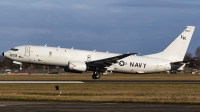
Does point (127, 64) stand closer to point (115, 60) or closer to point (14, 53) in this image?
point (115, 60)

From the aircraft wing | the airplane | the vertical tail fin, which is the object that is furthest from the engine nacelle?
the vertical tail fin

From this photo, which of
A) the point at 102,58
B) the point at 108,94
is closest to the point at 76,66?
the point at 102,58

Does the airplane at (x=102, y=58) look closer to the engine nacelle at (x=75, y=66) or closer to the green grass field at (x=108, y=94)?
the engine nacelle at (x=75, y=66)

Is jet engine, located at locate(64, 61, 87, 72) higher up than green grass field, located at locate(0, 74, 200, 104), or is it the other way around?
jet engine, located at locate(64, 61, 87, 72)

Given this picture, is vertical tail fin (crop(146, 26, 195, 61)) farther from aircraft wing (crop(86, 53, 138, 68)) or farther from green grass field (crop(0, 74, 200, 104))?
green grass field (crop(0, 74, 200, 104))

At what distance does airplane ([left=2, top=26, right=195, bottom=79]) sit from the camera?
192ft

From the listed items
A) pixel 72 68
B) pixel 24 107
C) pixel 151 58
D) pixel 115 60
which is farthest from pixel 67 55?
pixel 24 107

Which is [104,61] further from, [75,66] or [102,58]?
[75,66]

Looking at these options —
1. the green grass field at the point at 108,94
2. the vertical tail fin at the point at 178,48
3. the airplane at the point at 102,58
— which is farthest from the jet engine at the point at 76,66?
the green grass field at the point at 108,94

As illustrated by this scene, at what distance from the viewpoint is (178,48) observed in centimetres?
6619

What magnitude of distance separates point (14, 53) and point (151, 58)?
17.5m

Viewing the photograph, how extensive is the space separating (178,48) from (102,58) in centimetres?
1095

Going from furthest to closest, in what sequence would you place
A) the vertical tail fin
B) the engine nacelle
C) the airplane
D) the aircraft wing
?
the vertical tail fin → the aircraft wing → the airplane → the engine nacelle

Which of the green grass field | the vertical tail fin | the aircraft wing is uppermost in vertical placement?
the vertical tail fin
